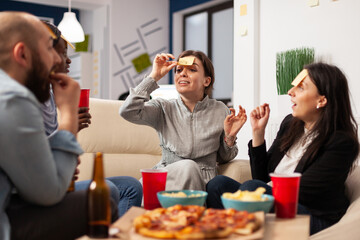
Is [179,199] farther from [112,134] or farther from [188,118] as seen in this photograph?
[112,134]

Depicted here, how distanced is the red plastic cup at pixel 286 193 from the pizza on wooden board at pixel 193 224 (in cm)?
19

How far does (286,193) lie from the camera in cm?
127

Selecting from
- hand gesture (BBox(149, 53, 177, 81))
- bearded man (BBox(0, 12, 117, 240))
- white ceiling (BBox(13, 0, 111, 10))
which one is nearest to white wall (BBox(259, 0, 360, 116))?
hand gesture (BBox(149, 53, 177, 81))

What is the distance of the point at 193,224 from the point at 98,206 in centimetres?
25

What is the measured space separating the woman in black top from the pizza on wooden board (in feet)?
2.42

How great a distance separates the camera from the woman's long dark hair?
1.93 metres

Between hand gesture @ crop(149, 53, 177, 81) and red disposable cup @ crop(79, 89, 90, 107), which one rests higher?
hand gesture @ crop(149, 53, 177, 81)

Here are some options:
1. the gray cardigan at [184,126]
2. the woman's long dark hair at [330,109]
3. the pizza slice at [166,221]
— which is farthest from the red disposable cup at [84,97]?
the woman's long dark hair at [330,109]

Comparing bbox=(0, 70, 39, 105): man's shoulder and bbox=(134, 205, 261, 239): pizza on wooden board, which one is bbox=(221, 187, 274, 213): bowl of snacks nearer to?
bbox=(134, 205, 261, 239): pizza on wooden board

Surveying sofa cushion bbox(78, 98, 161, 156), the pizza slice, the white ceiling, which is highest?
the white ceiling

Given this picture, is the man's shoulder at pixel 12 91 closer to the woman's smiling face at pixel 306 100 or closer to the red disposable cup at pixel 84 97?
the red disposable cup at pixel 84 97

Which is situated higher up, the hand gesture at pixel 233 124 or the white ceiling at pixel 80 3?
the white ceiling at pixel 80 3

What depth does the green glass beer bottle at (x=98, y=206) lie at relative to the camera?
104 centimetres

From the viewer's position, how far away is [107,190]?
1076 mm
